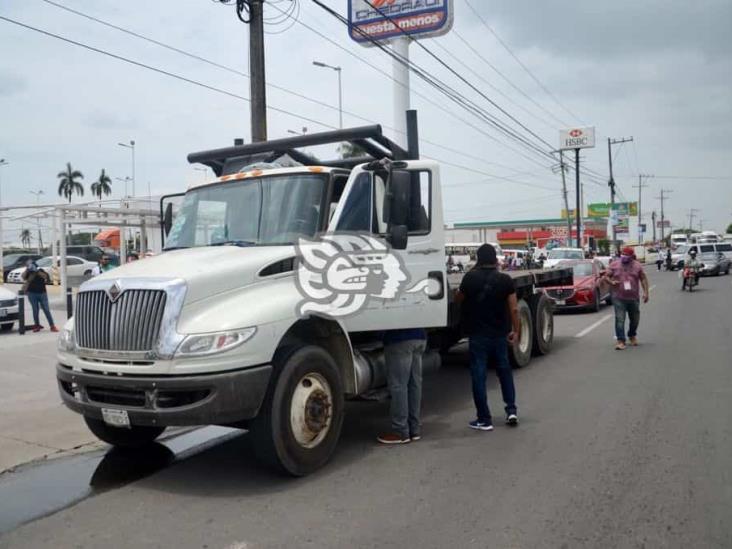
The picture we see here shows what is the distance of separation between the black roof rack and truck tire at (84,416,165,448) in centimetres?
295

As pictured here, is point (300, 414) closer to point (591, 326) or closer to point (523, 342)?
point (523, 342)

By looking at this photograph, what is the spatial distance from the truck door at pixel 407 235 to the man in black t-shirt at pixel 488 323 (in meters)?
0.41

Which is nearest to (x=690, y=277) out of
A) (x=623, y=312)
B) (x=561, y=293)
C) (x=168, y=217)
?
(x=561, y=293)

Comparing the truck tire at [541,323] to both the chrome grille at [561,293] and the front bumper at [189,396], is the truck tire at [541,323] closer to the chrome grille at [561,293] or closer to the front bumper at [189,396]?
the front bumper at [189,396]

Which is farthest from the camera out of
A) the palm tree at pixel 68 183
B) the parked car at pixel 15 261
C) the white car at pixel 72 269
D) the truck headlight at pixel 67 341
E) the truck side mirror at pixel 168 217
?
the palm tree at pixel 68 183

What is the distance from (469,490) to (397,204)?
104 inches

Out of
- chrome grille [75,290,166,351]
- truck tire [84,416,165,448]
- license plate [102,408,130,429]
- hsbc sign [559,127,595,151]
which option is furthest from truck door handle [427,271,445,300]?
hsbc sign [559,127,595,151]

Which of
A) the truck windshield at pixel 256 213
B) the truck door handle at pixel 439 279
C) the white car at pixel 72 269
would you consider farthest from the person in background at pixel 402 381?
the white car at pixel 72 269

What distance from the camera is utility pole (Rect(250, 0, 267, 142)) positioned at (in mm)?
11406

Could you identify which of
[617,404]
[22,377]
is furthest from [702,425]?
[22,377]

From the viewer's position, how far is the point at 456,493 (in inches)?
191

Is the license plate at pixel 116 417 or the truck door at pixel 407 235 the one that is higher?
the truck door at pixel 407 235

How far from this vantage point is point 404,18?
94.7 feet

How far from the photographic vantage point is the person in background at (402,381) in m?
6.19
